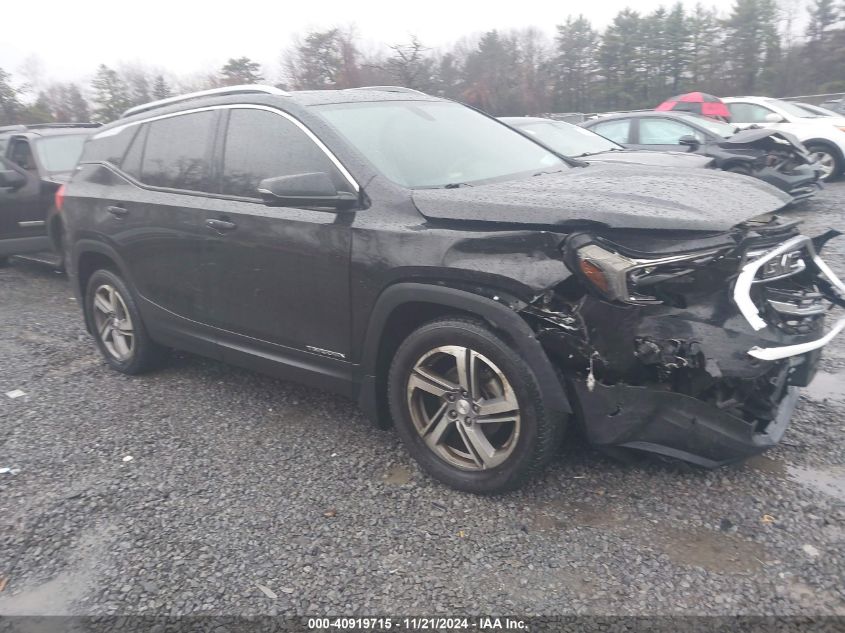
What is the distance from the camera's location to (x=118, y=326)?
195 inches

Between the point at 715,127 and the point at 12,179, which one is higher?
the point at 715,127

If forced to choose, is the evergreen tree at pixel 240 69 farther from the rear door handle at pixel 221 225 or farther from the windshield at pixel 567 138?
the rear door handle at pixel 221 225

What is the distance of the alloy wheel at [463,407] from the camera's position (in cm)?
298

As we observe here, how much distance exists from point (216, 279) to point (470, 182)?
1597 mm

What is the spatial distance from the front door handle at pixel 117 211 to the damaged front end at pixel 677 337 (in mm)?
3043

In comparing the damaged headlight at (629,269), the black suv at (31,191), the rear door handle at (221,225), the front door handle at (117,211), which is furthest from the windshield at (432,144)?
the black suv at (31,191)

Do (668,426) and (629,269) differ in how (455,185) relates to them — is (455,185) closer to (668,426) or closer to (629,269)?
(629,269)

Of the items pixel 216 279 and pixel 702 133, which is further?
pixel 702 133

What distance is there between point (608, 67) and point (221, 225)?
149 feet

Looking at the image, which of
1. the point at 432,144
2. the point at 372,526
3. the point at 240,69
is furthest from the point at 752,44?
the point at 372,526

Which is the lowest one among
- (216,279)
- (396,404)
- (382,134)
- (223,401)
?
(223,401)

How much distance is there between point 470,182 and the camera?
3521mm

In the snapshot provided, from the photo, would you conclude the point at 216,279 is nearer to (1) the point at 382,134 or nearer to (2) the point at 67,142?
(1) the point at 382,134

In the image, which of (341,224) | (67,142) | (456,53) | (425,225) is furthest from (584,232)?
(456,53)
